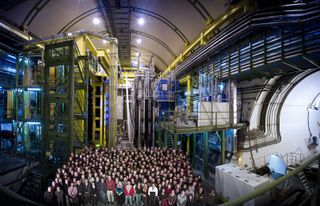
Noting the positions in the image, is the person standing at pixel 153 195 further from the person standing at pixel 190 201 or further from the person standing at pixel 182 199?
the person standing at pixel 190 201

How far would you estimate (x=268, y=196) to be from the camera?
6.15 m

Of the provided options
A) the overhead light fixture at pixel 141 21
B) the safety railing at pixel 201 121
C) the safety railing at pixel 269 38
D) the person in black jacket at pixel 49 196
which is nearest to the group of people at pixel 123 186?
the person in black jacket at pixel 49 196

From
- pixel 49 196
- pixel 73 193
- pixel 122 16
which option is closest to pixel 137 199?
pixel 73 193

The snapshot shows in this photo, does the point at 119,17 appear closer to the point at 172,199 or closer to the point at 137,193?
the point at 137,193

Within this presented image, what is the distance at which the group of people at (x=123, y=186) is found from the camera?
5305 mm

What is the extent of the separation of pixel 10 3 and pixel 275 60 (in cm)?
1131

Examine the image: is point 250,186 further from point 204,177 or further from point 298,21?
point 298,21

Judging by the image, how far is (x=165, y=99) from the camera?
1440 centimetres

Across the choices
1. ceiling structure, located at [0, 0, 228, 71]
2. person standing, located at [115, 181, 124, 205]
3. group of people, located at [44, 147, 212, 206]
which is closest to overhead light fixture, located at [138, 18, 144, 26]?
ceiling structure, located at [0, 0, 228, 71]

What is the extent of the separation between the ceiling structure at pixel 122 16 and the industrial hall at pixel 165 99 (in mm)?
69

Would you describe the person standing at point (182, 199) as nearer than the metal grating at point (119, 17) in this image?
Yes

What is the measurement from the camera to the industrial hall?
5641 mm

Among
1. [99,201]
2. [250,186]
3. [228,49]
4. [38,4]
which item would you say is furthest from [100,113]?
[250,186]

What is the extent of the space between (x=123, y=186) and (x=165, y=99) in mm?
9404
